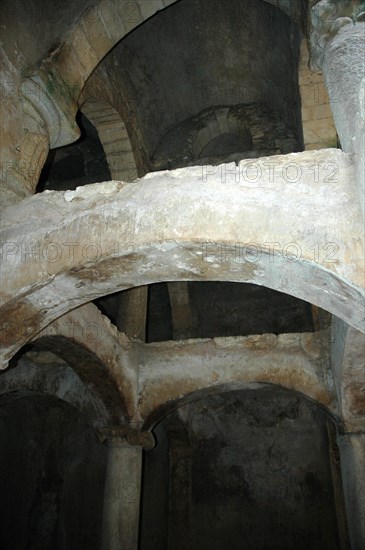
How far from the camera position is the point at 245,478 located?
813cm

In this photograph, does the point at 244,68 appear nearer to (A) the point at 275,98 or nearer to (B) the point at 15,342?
(A) the point at 275,98

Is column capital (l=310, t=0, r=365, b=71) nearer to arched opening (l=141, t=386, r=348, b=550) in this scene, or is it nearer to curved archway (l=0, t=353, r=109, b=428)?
curved archway (l=0, t=353, r=109, b=428)

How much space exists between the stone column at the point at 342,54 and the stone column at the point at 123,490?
4.30m

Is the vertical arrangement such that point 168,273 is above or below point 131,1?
below

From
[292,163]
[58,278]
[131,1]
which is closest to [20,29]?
[131,1]

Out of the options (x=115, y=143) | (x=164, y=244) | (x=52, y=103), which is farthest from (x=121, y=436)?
(x=115, y=143)

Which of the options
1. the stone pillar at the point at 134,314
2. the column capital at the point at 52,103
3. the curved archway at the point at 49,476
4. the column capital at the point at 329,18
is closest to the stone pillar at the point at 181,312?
the stone pillar at the point at 134,314

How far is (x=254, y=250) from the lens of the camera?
8.40 ft

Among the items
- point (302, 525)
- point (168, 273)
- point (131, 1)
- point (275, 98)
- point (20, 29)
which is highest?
point (275, 98)

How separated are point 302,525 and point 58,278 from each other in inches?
261

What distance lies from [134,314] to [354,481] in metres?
3.34

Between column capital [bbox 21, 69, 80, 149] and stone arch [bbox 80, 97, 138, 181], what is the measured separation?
264cm

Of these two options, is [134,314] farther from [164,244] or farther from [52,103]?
[164,244]

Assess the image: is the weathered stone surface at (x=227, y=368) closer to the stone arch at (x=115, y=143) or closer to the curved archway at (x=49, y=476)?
the stone arch at (x=115, y=143)
